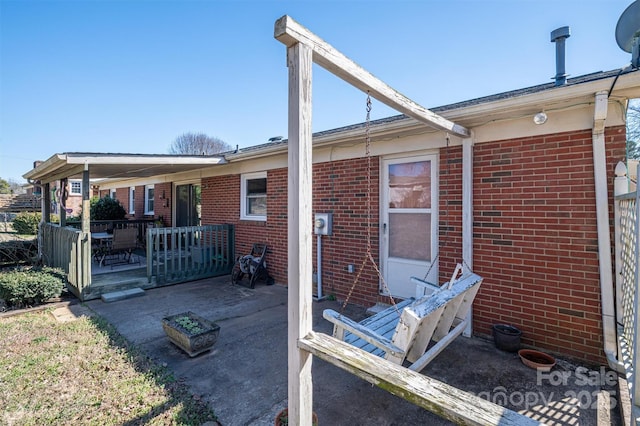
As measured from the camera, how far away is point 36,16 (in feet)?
21.1

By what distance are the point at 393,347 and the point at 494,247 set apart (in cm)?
247

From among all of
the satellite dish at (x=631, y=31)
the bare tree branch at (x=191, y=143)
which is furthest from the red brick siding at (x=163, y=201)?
the bare tree branch at (x=191, y=143)

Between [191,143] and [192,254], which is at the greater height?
[191,143]

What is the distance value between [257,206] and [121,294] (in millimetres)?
3288

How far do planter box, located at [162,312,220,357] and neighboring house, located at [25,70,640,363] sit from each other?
2152 mm

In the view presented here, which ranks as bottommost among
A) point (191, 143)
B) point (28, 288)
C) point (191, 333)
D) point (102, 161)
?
point (191, 333)

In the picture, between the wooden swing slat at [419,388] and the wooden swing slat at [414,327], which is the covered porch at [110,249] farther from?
the wooden swing slat at [419,388]

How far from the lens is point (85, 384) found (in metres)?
2.91

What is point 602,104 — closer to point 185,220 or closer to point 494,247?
point 494,247

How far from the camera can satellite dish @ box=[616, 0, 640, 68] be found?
2.81 m

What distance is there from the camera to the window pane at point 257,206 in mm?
7305

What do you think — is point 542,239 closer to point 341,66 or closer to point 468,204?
point 468,204

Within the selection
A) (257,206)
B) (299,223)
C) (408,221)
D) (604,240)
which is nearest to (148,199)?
(257,206)

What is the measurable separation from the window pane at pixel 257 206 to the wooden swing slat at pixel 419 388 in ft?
18.6
